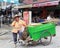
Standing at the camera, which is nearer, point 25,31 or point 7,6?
point 25,31

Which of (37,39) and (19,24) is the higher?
(19,24)

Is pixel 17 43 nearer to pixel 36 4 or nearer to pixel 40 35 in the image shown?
pixel 40 35

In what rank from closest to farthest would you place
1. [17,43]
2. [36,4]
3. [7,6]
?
[17,43] < [7,6] < [36,4]

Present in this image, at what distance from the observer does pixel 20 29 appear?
11.5 metres

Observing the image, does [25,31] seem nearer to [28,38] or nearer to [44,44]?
[28,38]

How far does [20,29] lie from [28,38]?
1.96 ft

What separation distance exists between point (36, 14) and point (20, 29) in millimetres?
26331

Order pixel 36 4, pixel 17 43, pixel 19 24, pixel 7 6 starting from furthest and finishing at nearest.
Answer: pixel 36 4, pixel 7 6, pixel 17 43, pixel 19 24

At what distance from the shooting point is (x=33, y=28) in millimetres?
11336

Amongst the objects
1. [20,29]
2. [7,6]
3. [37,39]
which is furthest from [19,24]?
[7,6]

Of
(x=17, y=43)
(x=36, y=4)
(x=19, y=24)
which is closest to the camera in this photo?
(x=19, y=24)

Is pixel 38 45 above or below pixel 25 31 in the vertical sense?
below

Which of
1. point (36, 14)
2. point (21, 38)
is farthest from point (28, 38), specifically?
point (36, 14)

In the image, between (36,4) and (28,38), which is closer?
(28,38)
